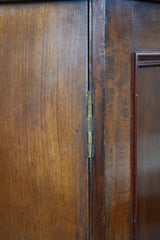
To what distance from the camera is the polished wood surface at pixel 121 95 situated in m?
0.53

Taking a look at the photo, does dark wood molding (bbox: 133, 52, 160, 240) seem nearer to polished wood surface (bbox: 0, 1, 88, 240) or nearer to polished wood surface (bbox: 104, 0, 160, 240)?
polished wood surface (bbox: 104, 0, 160, 240)

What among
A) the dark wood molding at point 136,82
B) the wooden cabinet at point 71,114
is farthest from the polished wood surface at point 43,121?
the dark wood molding at point 136,82

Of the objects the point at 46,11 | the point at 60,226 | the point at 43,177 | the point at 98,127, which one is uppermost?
the point at 46,11

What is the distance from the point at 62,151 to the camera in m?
0.55

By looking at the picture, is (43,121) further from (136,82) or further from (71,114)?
(136,82)

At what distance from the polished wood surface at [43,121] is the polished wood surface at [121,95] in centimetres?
6

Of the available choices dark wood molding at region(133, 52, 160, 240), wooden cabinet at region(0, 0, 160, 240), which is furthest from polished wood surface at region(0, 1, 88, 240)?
dark wood molding at region(133, 52, 160, 240)

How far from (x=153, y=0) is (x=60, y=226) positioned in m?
0.62

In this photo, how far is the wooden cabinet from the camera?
530mm

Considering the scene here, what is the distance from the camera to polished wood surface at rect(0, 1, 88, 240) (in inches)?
21.0

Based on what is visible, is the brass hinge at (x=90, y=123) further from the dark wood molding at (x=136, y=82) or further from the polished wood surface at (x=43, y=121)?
the dark wood molding at (x=136, y=82)

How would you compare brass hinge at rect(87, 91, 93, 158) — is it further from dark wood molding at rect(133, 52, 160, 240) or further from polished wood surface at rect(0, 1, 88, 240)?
dark wood molding at rect(133, 52, 160, 240)

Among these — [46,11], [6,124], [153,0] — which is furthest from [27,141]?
[153,0]

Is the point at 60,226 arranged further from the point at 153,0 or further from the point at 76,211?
the point at 153,0
